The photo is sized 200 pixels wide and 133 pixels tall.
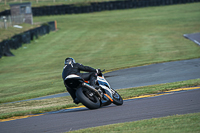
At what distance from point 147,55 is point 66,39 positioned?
15.8 meters

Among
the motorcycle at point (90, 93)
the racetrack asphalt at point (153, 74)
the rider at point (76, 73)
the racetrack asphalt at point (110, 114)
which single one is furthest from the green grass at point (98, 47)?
the motorcycle at point (90, 93)

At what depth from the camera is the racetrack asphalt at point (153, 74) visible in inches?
490

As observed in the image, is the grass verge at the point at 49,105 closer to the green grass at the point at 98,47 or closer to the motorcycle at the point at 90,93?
the motorcycle at the point at 90,93

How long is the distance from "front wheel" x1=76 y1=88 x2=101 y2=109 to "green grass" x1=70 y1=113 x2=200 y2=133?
161 centimetres

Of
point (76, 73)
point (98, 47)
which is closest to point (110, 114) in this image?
point (76, 73)

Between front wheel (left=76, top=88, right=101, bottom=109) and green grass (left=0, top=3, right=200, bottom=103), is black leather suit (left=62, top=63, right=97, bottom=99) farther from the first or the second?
green grass (left=0, top=3, right=200, bottom=103)

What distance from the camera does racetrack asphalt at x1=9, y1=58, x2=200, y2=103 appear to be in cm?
1245

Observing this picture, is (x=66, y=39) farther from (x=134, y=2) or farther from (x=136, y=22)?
(x=134, y=2)

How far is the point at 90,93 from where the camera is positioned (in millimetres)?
7910

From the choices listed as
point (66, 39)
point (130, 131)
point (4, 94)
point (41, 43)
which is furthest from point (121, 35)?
point (130, 131)

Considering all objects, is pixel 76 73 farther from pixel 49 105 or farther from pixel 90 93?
pixel 49 105

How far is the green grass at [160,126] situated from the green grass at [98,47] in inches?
277

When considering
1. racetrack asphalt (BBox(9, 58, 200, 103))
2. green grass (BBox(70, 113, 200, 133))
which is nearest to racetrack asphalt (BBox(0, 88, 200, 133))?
green grass (BBox(70, 113, 200, 133))

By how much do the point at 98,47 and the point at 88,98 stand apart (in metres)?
21.0
